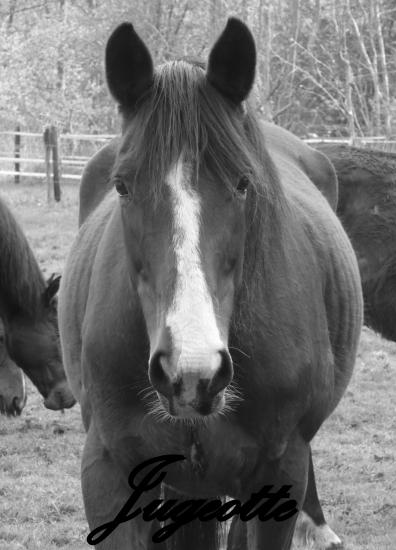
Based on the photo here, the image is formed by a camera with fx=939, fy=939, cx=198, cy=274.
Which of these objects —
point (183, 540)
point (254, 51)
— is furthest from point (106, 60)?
point (183, 540)

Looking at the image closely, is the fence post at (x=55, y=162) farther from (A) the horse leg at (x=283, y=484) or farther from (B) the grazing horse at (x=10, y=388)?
(A) the horse leg at (x=283, y=484)

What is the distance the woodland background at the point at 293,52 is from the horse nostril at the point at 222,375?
48.3 feet

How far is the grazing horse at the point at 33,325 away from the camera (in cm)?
746

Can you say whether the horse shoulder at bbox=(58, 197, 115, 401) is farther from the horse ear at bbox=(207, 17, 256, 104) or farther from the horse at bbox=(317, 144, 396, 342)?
the horse at bbox=(317, 144, 396, 342)

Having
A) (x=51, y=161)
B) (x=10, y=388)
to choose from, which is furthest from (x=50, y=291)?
(x=51, y=161)

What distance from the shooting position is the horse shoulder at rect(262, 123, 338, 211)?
4547 mm

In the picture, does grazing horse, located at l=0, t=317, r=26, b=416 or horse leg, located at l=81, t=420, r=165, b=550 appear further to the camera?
grazing horse, located at l=0, t=317, r=26, b=416

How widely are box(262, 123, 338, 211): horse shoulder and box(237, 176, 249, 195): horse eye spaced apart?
6.27 ft

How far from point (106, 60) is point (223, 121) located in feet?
1.26

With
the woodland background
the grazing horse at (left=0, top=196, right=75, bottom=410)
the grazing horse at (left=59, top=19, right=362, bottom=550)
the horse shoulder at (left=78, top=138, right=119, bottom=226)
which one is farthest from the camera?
the woodland background

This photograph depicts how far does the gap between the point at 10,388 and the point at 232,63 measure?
16.8 feet

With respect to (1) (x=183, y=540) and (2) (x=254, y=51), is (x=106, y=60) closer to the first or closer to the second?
(2) (x=254, y=51)

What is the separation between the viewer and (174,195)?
7.83 ft

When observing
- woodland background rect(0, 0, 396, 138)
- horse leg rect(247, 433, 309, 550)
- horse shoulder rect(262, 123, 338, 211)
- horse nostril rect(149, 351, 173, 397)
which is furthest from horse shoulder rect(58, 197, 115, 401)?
woodland background rect(0, 0, 396, 138)
